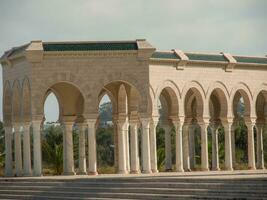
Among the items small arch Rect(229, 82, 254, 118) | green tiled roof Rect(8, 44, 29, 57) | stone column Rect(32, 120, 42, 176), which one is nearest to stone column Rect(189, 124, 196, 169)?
small arch Rect(229, 82, 254, 118)

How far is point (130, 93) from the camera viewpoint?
1512 inches

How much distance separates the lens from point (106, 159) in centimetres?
7488

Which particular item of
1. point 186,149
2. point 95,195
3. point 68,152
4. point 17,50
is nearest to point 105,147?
point 186,149

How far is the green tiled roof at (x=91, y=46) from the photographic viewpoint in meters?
34.3

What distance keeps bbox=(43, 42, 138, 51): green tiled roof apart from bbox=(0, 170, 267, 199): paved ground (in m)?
5.34

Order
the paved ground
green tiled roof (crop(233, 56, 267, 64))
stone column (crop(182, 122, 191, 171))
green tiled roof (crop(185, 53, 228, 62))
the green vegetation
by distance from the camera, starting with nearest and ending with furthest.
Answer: the paved ground < green tiled roof (crop(185, 53, 228, 62)) < stone column (crop(182, 122, 191, 171)) < green tiled roof (crop(233, 56, 267, 64)) < the green vegetation

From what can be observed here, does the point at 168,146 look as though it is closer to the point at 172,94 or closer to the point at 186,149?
the point at 186,149

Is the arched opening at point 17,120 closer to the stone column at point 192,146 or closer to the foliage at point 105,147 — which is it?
the stone column at point 192,146

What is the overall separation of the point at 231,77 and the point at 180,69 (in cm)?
311

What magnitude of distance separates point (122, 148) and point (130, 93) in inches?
93.8

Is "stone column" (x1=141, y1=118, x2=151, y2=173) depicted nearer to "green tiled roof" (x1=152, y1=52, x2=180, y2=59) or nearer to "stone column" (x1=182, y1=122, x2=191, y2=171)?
"green tiled roof" (x1=152, y1=52, x2=180, y2=59)

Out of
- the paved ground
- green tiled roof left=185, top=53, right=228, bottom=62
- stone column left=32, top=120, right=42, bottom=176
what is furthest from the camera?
green tiled roof left=185, top=53, right=228, bottom=62

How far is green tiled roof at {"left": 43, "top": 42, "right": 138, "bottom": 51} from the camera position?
34.3 metres

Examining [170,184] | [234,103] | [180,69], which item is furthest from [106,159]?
[170,184]
